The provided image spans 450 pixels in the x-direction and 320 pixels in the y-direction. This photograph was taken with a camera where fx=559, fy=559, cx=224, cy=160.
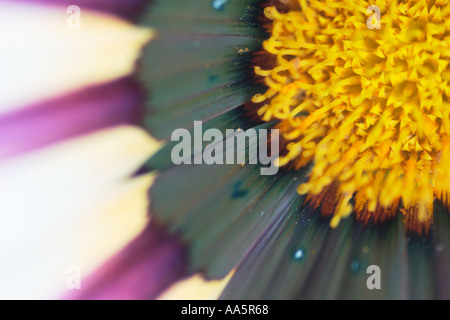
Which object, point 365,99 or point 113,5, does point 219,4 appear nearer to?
point 113,5

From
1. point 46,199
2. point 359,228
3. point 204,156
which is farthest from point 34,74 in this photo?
point 359,228

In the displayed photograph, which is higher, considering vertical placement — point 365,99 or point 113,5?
point 113,5

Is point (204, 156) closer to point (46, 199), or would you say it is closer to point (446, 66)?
point (46, 199)

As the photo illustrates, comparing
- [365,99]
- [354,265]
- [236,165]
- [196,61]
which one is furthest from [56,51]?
[354,265]

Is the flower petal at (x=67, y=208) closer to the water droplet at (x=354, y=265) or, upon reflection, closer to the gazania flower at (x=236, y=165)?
the gazania flower at (x=236, y=165)

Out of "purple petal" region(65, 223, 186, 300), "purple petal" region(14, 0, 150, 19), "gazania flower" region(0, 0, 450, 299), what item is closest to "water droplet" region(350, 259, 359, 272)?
"gazania flower" region(0, 0, 450, 299)

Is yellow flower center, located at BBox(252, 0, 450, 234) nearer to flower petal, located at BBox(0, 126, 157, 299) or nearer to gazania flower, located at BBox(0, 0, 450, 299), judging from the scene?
gazania flower, located at BBox(0, 0, 450, 299)
